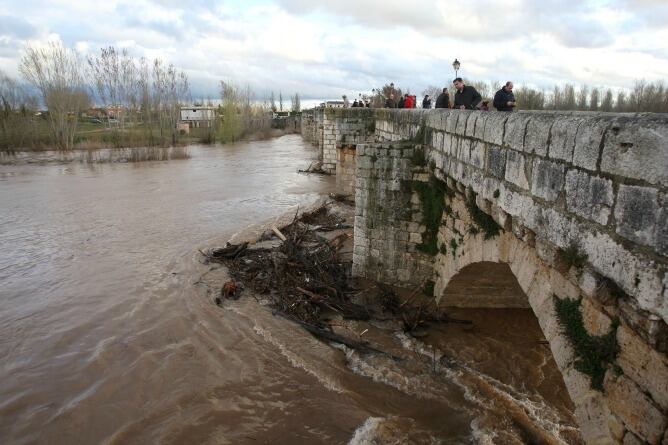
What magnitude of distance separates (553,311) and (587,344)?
422mm

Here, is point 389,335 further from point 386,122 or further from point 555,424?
point 386,122

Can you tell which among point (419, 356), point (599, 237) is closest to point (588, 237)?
point (599, 237)

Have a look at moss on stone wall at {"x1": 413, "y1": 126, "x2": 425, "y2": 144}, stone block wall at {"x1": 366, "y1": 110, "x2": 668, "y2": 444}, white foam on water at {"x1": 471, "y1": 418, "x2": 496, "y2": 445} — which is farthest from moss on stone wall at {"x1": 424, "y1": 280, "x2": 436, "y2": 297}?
stone block wall at {"x1": 366, "y1": 110, "x2": 668, "y2": 444}

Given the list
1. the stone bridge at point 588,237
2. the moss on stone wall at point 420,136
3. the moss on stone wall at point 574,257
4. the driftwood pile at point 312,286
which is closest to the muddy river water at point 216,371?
Result: the driftwood pile at point 312,286

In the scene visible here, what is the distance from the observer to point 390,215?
24.7 feet

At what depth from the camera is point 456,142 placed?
17.6 feet

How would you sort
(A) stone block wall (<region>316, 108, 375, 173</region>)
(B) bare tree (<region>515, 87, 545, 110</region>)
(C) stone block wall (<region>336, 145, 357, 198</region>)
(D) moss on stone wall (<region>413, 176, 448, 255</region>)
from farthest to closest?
(B) bare tree (<region>515, 87, 545, 110</region>)
(C) stone block wall (<region>336, 145, 357, 198</region>)
(A) stone block wall (<region>316, 108, 375, 173</region>)
(D) moss on stone wall (<region>413, 176, 448, 255</region>)

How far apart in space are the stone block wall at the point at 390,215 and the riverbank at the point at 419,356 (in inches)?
15.1

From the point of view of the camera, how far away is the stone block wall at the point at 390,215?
7.32 meters

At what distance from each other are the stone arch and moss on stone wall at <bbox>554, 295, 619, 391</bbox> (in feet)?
0.15

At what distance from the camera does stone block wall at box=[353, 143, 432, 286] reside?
7.32 meters

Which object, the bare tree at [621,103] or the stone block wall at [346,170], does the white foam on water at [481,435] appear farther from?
the bare tree at [621,103]

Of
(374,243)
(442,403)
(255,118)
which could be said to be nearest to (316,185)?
(374,243)

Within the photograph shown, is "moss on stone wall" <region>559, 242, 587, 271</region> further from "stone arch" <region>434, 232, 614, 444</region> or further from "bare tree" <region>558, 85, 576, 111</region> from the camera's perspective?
"bare tree" <region>558, 85, 576, 111</region>
